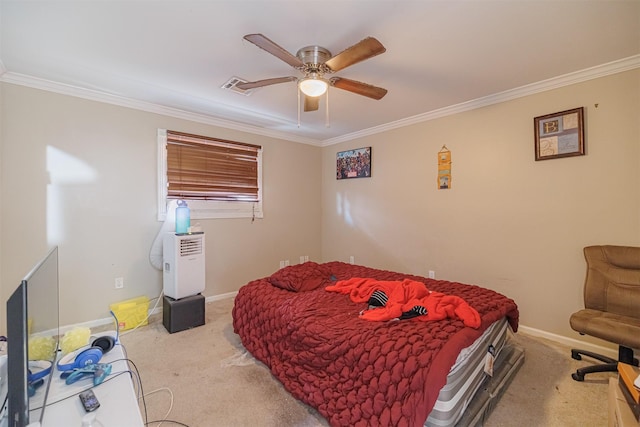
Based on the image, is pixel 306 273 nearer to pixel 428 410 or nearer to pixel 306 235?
pixel 428 410

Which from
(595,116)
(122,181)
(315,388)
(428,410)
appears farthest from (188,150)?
(595,116)

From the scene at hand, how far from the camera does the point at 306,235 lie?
4.64m

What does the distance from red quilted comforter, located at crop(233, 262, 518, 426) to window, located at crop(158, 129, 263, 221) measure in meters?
1.59

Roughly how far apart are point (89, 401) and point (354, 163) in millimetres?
3868

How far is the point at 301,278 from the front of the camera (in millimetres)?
2512

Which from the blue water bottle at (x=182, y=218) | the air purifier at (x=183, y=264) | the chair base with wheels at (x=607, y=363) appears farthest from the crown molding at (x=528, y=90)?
the air purifier at (x=183, y=264)

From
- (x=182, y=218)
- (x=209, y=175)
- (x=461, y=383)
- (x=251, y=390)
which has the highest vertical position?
(x=209, y=175)

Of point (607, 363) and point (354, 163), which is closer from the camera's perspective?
point (607, 363)

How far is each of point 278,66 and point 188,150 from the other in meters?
1.73

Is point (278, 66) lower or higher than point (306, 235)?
higher

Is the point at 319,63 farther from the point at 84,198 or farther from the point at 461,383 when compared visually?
the point at 84,198

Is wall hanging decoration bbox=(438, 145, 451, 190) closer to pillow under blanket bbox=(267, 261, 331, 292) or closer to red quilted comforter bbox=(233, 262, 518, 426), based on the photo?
red quilted comforter bbox=(233, 262, 518, 426)

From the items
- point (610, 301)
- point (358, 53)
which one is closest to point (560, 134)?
point (610, 301)

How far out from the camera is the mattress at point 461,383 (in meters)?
1.36
